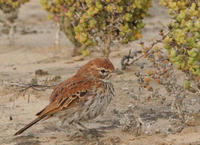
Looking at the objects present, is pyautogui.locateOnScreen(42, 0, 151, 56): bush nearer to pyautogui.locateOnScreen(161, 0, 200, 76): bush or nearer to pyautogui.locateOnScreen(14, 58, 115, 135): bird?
pyautogui.locateOnScreen(161, 0, 200, 76): bush

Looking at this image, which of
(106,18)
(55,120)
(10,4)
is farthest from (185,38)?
(10,4)

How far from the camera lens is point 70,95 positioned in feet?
19.3

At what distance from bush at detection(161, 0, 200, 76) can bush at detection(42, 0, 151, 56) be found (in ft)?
7.05

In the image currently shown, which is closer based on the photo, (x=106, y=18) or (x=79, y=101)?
(x=79, y=101)

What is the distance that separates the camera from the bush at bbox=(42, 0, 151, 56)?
8.74 m

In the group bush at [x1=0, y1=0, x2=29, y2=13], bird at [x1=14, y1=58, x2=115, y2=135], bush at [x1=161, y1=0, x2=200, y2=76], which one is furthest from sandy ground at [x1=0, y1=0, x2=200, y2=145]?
bush at [x1=0, y1=0, x2=29, y2=13]

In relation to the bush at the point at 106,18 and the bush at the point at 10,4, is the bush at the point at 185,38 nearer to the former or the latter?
the bush at the point at 106,18

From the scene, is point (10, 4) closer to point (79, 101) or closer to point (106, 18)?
point (106, 18)

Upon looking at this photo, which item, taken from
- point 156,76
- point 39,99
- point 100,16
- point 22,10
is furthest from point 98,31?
point 22,10

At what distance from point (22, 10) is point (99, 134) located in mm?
17679

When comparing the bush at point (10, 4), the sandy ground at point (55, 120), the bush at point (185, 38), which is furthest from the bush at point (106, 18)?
the bush at point (10, 4)

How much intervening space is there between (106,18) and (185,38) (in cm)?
318

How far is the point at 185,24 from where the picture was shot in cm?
608

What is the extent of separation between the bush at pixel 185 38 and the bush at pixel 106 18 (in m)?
2.15
